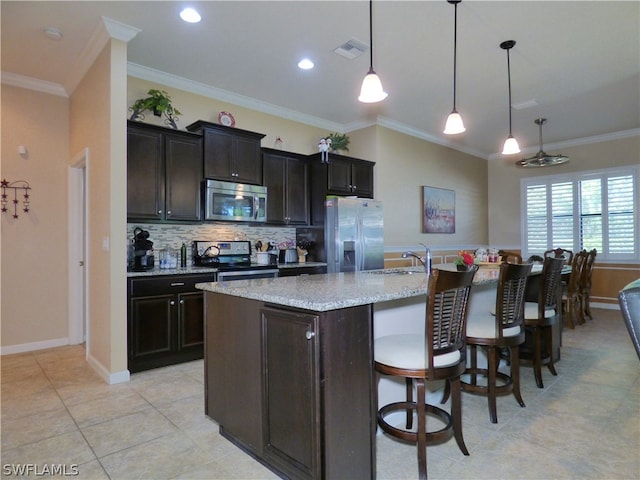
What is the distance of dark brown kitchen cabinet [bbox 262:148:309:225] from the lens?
4863 mm

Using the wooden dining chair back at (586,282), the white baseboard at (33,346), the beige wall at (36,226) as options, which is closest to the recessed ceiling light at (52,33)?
the beige wall at (36,226)

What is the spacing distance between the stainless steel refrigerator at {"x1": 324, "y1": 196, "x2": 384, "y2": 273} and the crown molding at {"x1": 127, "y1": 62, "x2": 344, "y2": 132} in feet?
4.72

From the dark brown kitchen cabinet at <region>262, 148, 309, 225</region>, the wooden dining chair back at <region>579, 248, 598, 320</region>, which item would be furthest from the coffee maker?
the wooden dining chair back at <region>579, 248, 598, 320</region>

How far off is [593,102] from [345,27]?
401cm

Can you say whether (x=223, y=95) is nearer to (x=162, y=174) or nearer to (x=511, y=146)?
(x=162, y=174)

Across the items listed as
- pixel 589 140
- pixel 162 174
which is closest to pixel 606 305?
pixel 589 140

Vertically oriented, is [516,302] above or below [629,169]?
below

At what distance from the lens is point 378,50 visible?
3719 mm

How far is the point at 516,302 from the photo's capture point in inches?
99.0

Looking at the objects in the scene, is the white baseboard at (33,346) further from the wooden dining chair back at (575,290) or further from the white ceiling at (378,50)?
the wooden dining chair back at (575,290)

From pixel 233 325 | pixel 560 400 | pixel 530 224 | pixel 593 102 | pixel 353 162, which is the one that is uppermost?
pixel 593 102

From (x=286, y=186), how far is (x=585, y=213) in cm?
562

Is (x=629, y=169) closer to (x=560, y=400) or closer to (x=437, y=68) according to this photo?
(x=437, y=68)

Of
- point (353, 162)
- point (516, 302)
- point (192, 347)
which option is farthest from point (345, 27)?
point (192, 347)
